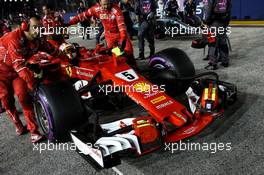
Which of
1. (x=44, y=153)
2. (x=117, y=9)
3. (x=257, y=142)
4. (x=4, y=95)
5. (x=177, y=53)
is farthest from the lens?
(x=117, y=9)

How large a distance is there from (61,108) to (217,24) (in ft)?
13.3

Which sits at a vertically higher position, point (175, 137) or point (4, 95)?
point (4, 95)

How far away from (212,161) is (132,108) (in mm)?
1798

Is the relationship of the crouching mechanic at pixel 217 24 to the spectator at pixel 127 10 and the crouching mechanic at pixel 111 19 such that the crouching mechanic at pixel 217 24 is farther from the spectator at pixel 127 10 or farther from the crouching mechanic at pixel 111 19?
the spectator at pixel 127 10

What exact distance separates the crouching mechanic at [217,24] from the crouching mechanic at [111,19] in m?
1.76

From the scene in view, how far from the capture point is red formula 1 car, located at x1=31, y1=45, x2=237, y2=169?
298 cm

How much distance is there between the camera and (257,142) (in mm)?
3412

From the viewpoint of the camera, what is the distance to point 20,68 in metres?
3.65

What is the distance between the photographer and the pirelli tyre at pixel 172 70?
444 cm

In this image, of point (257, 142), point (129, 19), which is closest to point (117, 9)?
point (257, 142)

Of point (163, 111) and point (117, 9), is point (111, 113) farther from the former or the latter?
point (117, 9)

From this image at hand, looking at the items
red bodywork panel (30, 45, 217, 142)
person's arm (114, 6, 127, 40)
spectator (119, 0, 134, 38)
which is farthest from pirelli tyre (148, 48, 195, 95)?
spectator (119, 0, 134, 38)
